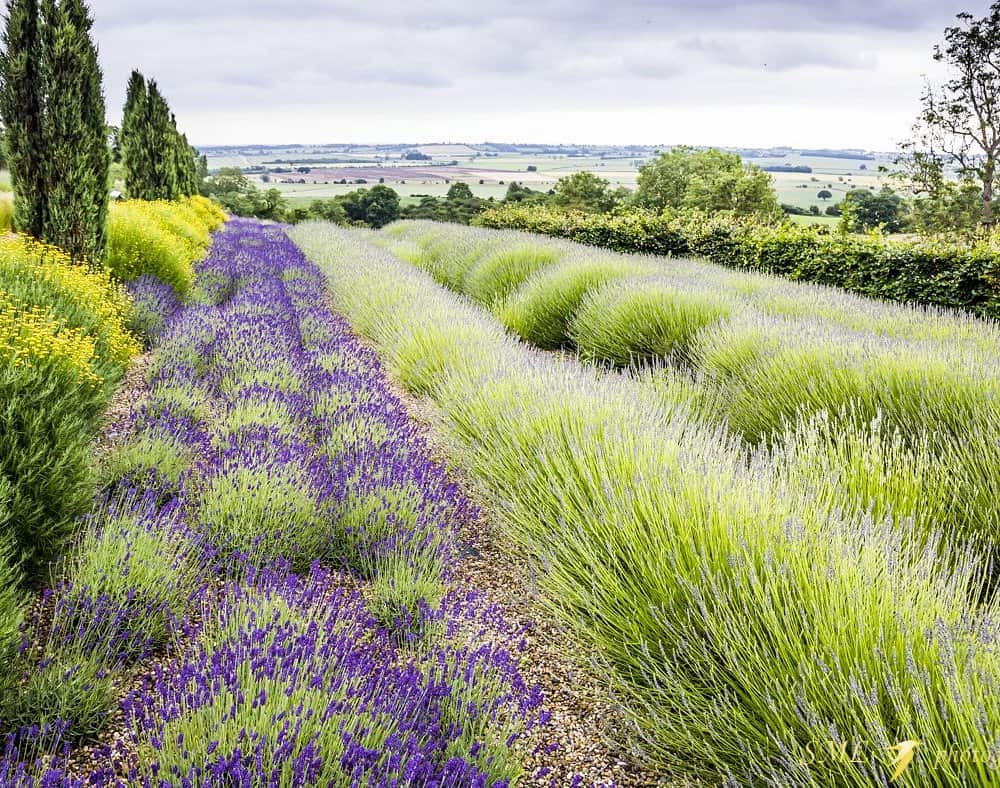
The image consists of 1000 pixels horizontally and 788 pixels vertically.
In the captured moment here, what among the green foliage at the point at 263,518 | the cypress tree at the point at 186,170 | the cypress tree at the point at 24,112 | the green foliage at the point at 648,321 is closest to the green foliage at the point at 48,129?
the cypress tree at the point at 24,112

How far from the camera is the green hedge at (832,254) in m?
6.65

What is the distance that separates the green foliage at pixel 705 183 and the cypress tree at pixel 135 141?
79.3 feet

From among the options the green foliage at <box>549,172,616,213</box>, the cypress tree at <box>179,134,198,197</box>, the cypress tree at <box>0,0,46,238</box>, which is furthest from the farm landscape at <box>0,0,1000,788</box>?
the green foliage at <box>549,172,616,213</box>

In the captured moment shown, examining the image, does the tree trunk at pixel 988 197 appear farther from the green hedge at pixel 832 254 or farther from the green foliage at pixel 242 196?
the green foliage at pixel 242 196

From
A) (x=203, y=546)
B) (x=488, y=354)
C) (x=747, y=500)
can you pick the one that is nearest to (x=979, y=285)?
(x=488, y=354)

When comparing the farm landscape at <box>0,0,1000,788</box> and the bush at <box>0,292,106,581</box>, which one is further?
the bush at <box>0,292,106,581</box>

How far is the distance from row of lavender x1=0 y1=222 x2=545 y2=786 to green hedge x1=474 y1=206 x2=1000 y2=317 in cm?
608

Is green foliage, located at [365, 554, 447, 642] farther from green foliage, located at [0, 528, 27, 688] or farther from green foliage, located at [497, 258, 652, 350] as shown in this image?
green foliage, located at [497, 258, 652, 350]

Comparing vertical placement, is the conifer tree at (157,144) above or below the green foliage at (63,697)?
above

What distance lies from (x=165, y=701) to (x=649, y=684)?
1.27m

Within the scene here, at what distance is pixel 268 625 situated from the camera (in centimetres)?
198

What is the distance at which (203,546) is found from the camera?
2598mm

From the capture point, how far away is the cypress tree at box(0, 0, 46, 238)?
7.05m

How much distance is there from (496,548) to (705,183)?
4102cm
